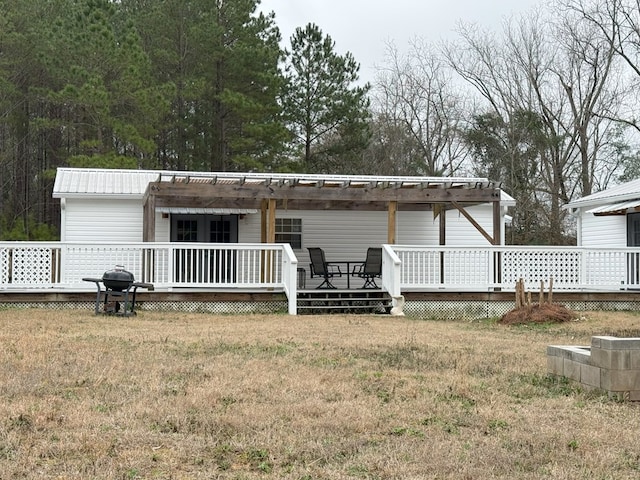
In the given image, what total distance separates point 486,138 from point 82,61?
681 inches

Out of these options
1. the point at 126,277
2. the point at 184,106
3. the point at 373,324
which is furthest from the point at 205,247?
the point at 184,106

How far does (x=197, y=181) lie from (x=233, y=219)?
11.6 ft

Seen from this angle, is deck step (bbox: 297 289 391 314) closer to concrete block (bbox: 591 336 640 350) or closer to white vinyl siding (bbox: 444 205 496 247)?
white vinyl siding (bbox: 444 205 496 247)

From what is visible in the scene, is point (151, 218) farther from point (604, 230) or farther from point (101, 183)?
point (604, 230)

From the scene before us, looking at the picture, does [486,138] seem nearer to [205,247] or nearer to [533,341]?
[205,247]

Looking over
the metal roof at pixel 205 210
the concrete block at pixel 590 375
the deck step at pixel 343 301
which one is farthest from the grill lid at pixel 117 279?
the concrete block at pixel 590 375

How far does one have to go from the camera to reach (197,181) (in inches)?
587

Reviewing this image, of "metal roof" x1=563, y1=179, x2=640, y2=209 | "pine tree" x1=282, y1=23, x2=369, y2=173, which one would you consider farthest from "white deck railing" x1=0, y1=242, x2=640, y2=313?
"pine tree" x1=282, y1=23, x2=369, y2=173

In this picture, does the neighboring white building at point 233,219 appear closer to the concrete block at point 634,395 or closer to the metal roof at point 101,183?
the metal roof at point 101,183

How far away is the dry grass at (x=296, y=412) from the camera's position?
4305 millimetres

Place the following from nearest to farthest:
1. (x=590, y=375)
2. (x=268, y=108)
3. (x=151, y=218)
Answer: (x=590, y=375) < (x=151, y=218) < (x=268, y=108)

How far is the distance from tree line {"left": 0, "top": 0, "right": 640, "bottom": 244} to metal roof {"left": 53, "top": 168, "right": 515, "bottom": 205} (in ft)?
26.5

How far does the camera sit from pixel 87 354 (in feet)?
26.6

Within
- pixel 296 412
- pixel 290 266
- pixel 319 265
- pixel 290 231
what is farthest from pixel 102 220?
pixel 296 412
